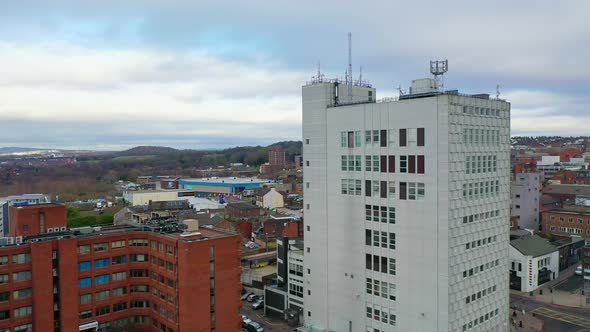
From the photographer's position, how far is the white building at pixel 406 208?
131 ft

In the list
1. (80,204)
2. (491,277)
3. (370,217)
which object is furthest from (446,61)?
(80,204)

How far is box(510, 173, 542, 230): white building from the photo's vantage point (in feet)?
339

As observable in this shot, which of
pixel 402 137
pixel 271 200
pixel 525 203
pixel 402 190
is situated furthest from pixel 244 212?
pixel 402 137

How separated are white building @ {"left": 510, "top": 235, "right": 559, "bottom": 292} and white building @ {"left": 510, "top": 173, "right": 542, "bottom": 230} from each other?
98.6 ft

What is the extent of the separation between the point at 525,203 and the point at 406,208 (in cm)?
7479

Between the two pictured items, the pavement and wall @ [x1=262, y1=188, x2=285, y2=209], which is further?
wall @ [x1=262, y1=188, x2=285, y2=209]

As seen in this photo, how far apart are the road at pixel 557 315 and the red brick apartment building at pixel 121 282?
38500 mm

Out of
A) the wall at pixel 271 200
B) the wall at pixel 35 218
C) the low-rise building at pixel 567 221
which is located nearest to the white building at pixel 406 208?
the wall at pixel 35 218

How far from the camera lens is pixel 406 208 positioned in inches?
1651

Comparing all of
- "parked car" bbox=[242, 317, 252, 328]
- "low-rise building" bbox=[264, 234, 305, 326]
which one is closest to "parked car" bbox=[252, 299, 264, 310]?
"low-rise building" bbox=[264, 234, 305, 326]

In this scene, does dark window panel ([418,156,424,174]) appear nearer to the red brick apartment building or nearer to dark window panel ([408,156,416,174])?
dark window panel ([408,156,416,174])

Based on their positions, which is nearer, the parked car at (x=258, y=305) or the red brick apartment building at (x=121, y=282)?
the red brick apartment building at (x=121, y=282)

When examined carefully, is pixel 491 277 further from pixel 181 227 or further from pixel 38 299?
pixel 38 299

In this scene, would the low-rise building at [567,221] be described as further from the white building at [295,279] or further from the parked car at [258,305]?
the white building at [295,279]
